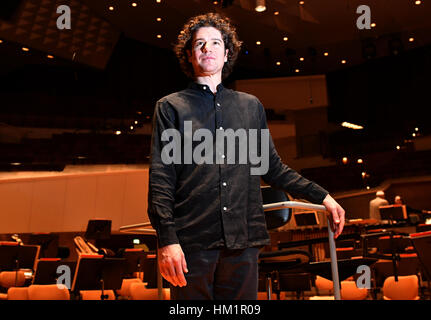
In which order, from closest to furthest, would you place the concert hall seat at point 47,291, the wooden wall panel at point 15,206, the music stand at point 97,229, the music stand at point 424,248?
1. the music stand at point 424,248
2. the concert hall seat at point 47,291
3. the music stand at point 97,229
4. the wooden wall panel at point 15,206

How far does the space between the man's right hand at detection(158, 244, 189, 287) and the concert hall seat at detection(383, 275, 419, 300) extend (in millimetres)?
4090

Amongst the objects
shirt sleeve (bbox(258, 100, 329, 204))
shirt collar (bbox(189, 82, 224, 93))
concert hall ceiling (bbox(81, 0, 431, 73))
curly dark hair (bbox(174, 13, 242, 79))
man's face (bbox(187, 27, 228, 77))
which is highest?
concert hall ceiling (bbox(81, 0, 431, 73))

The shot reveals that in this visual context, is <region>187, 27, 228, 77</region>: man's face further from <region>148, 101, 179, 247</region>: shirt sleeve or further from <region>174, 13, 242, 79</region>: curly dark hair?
<region>148, 101, 179, 247</region>: shirt sleeve

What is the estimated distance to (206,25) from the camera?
145cm

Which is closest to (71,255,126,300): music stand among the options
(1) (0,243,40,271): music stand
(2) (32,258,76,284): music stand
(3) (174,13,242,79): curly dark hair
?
(2) (32,258,76,284): music stand

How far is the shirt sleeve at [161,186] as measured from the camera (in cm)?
117

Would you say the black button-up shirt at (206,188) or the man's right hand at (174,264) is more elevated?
the black button-up shirt at (206,188)

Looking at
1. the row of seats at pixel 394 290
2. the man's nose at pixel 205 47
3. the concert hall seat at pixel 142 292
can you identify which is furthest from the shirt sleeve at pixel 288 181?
the concert hall seat at pixel 142 292

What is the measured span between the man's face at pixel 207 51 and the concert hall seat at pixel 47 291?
4306 millimetres

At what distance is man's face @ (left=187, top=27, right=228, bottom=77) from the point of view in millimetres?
1393

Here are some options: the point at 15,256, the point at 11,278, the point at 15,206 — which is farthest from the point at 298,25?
the point at 11,278

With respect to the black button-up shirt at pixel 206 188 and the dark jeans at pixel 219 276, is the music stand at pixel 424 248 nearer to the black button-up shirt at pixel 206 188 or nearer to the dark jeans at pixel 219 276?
the black button-up shirt at pixel 206 188

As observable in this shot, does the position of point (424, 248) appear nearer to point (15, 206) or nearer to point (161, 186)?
point (161, 186)

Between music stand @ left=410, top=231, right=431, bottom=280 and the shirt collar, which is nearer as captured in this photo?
the shirt collar
